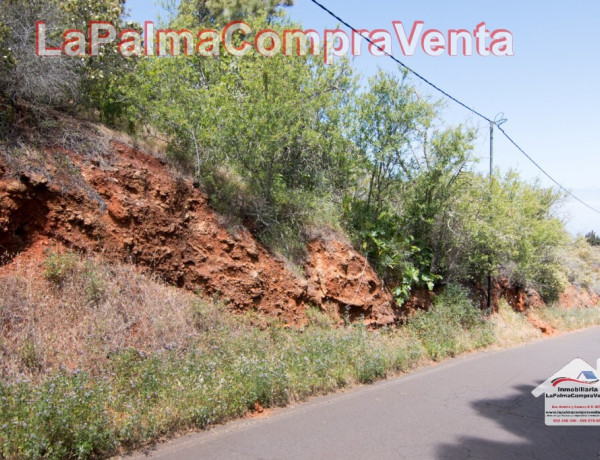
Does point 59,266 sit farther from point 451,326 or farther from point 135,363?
point 451,326

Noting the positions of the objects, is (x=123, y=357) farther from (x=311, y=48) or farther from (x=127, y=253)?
(x=311, y=48)

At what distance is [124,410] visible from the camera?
511cm

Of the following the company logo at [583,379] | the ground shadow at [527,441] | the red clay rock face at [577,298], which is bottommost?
the red clay rock face at [577,298]

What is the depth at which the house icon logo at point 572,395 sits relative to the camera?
6520 mm

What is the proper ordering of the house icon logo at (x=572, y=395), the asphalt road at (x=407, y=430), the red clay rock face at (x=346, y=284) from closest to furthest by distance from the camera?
the asphalt road at (x=407, y=430) → the house icon logo at (x=572, y=395) → the red clay rock face at (x=346, y=284)

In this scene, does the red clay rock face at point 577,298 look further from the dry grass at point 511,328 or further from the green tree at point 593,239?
the green tree at point 593,239

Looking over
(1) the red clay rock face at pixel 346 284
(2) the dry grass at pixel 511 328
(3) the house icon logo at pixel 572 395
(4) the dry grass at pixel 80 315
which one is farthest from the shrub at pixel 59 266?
(2) the dry grass at pixel 511 328

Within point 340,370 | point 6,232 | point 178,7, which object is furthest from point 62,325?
point 178,7

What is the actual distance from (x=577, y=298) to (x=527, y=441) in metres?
24.5

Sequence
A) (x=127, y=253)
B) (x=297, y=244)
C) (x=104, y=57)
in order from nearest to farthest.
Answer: (x=127, y=253)
(x=104, y=57)
(x=297, y=244)

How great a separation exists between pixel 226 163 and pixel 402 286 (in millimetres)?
6043

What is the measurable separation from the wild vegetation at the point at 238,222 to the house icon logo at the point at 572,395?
2632 millimetres

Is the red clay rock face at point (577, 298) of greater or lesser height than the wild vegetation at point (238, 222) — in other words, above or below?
below

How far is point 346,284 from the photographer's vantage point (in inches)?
448
